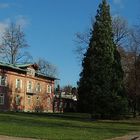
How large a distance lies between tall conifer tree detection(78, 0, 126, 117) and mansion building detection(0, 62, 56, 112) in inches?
954

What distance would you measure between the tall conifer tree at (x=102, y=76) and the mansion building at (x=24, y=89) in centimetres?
2422

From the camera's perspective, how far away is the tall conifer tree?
2057 inches

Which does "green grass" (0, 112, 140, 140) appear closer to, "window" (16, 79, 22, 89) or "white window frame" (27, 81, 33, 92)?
"window" (16, 79, 22, 89)

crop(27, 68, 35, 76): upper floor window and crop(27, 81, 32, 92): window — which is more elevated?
crop(27, 68, 35, 76): upper floor window

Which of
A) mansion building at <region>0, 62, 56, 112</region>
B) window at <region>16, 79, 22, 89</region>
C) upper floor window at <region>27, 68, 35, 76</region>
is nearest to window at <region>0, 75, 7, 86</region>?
mansion building at <region>0, 62, 56, 112</region>

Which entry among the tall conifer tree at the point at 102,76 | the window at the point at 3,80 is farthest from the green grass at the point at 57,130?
the window at the point at 3,80

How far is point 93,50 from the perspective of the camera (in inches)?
2152

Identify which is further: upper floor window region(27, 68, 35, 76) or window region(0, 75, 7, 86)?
upper floor window region(27, 68, 35, 76)

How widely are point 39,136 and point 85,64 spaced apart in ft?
118

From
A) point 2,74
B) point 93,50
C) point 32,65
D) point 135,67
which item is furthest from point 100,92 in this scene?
point 32,65

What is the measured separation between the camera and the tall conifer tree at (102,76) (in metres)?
52.2

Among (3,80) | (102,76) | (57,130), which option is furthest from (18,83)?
(57,130)

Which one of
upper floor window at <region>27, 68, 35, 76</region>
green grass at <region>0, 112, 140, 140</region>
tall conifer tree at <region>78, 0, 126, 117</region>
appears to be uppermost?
upper floor window at <region>27, 68, 35, 76</region>

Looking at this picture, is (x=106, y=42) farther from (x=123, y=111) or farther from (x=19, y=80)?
(x=19, y=80)
